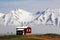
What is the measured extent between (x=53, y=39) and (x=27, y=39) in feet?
37.0

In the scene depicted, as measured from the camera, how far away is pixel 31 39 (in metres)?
107

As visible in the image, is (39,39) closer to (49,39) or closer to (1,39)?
(49,39)

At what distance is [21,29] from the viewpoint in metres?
137

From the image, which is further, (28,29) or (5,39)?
(28,29)

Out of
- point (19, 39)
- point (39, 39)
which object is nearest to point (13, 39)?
point (19, 39)

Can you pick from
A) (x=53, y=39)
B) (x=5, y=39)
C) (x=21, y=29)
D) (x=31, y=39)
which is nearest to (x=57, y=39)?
(x=53, y=39)

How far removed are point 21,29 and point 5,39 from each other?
1139 inches

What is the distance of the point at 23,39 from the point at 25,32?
30.8 meters

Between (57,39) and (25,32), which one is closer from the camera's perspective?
(57,39)

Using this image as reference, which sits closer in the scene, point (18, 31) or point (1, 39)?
point (1, 39)

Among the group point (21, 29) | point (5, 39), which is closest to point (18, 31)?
point (21, 29)

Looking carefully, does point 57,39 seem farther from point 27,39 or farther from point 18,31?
point 18,31

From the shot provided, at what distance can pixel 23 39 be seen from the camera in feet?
349

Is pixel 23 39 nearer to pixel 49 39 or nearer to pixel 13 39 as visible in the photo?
pixel 13 39
